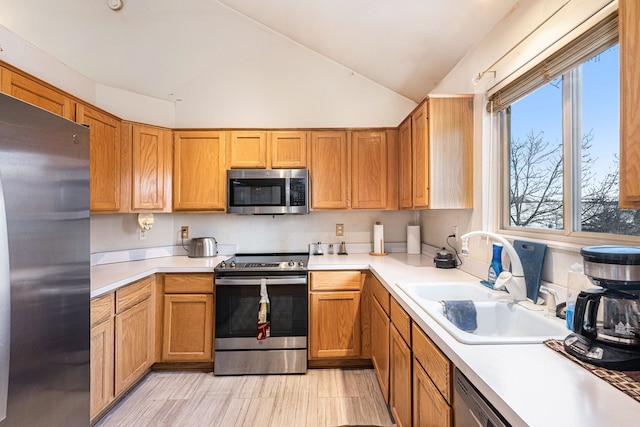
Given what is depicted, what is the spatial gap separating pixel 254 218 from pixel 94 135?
1.47 m

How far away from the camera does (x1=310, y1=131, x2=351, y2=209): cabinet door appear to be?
111 inches

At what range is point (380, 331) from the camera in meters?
2.08

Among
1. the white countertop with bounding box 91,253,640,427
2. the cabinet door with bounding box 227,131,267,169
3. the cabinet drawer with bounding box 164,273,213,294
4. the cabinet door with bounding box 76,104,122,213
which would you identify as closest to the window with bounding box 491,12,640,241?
the white countertop with bounding box 91,253,640,427

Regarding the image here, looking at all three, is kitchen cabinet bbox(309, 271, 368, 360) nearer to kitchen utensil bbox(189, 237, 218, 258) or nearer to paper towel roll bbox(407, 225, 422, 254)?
paper towel roll bbox(407, 225, 422, 254)

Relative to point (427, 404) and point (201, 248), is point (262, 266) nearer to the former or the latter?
point (201, 248)

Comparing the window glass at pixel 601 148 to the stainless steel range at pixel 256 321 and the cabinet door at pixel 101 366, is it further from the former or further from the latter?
the cabinet door at pixel 101 366

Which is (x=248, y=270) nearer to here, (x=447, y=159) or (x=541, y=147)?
(x=447, y=159)

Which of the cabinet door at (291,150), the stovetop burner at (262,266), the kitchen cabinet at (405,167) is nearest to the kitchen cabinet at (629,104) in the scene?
the kitchen cabinet at (405,167)

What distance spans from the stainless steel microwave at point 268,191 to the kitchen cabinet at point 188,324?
744 millimetres

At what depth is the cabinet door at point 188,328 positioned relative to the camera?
2430 mm

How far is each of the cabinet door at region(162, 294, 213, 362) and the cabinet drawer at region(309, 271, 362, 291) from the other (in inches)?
34.5

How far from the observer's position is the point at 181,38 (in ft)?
9.38

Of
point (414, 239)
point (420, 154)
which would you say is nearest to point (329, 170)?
point (420, 154)

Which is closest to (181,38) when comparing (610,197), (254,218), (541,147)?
(254,218)
